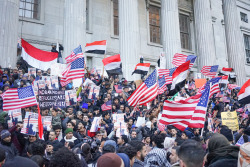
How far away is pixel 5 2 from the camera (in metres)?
13.6

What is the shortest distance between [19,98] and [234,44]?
892 inches

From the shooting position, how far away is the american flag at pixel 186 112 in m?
6.30

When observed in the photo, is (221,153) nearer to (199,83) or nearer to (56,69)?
(56,69)

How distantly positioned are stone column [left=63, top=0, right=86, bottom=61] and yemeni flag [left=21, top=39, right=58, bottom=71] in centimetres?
290

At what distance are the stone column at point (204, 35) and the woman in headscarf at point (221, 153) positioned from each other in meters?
19.2

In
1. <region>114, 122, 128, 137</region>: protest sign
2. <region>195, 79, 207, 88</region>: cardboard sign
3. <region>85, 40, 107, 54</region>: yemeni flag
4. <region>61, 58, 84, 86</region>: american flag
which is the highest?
<region>85, 40, 107, 54</region>: yemeni flag

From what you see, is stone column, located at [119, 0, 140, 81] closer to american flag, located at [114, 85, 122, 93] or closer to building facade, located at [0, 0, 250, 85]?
building facade, located at [0, 0, 250, 85]

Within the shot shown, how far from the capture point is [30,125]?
20.9 ft

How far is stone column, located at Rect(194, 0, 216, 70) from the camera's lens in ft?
71.2

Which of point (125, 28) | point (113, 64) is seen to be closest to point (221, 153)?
point (113, 64)

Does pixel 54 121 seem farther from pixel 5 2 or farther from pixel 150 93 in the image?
pixel 5 2

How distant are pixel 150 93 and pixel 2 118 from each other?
4484 mm

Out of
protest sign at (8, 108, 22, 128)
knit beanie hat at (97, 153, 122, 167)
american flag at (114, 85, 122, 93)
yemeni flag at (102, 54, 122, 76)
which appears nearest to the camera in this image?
knit beanie hat at (97, 153, 122, 167)

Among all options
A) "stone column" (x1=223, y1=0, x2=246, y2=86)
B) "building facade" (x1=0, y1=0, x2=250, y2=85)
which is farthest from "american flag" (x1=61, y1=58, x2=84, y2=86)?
"stone column" (x1=223, y1=0, x2=246, y2=86)
